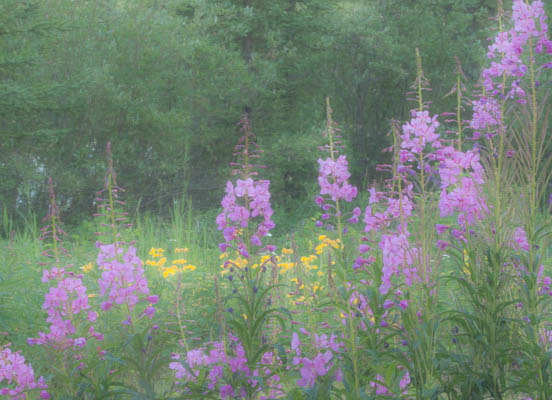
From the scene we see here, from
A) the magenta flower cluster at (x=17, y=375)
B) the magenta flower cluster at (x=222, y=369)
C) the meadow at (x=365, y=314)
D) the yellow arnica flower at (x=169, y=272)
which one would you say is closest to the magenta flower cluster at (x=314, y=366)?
the meadow at (x=365, y=314)

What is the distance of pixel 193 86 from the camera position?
980 cm

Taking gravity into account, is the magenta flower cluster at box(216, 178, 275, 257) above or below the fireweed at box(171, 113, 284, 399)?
above

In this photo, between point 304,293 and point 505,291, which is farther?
point 304,293

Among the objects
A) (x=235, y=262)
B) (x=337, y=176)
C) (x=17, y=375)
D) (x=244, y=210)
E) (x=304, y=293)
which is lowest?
(x=235, y=262)

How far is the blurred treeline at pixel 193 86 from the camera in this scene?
8102 mm

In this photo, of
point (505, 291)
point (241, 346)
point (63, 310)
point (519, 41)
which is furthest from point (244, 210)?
point (519, 41)

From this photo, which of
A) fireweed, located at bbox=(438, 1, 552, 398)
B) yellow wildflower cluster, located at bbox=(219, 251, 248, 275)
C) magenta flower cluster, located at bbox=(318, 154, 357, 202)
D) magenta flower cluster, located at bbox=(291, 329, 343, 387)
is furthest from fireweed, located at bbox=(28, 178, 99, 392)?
fireweed, located at bbox=(438, 1, 552, 398)

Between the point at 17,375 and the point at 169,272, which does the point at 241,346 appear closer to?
the point at 17,375

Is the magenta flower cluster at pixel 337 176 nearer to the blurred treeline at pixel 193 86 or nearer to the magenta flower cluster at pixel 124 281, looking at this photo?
the magenta flower cluster at pixel 124 281

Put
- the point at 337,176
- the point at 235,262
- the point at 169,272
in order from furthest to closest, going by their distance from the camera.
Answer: the point at 169,272 → the point at 235,262 → the point at 337,176

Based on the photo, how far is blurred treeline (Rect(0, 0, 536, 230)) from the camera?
8.10m

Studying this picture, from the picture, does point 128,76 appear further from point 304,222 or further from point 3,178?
point 304,222

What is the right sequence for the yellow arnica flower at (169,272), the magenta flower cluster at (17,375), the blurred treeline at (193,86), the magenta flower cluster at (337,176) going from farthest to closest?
the blurred treeline at (193,86) < the yellow arnica flower at (169,272) < the magenta flower cluster at (337,176) < the magenta flower cluster at (17,375)

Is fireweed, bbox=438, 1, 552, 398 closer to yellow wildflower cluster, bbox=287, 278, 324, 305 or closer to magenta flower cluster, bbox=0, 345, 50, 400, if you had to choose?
yellow wildflower cluster, bbox=287, 278, 324, 305
